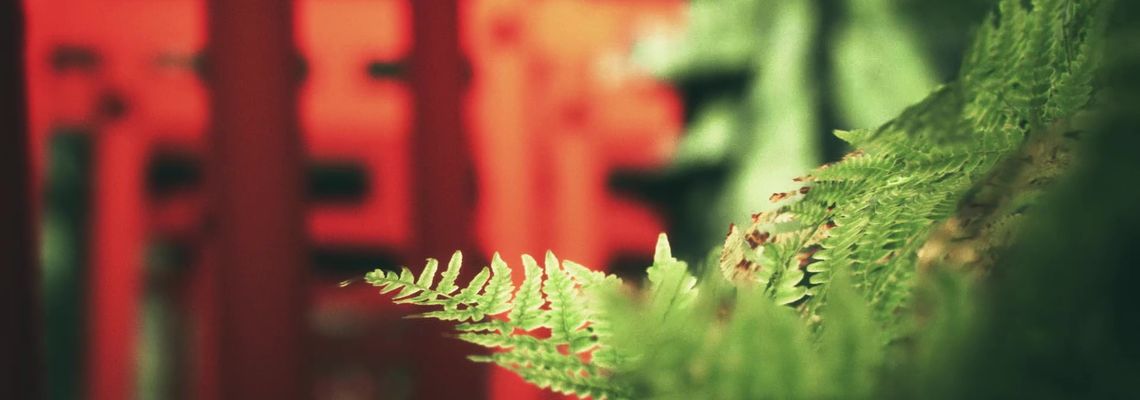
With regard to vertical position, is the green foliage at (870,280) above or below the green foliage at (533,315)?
above

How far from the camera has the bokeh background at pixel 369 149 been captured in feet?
4.52

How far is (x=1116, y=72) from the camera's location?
0.20 m

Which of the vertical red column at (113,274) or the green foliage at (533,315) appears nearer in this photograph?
the green foliage at (533,315)

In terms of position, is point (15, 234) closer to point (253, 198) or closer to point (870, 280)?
point (253, 198)

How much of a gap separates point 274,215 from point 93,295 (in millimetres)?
351

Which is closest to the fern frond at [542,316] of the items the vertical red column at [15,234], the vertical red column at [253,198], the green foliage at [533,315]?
the green foliage at [533,315]

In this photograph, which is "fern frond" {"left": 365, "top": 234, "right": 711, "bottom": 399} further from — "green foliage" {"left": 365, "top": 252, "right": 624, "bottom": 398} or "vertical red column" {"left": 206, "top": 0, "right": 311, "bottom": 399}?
"vertical red column" {"left": 206, "top": 0, "right": 311, "bottom": 399}

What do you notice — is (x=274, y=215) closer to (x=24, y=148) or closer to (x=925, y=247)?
(x=24, y=148)

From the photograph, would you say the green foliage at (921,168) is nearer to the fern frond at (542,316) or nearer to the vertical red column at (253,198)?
the fern frond at (542,316)

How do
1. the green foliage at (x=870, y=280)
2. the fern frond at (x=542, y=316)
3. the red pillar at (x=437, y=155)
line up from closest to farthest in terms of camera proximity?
the green foliage at (x=870, y=280) → the fern frond at (x=542, y=316) → the red pillar at (x=437, y=155)

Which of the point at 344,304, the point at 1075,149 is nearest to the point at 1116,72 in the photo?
the point at 1075,149

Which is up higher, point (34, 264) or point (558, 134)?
point (558, 134)

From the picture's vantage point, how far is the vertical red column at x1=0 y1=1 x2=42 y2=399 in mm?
1261

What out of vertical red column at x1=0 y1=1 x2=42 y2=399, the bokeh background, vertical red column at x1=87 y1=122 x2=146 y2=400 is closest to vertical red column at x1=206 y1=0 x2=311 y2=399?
the bokeh background
